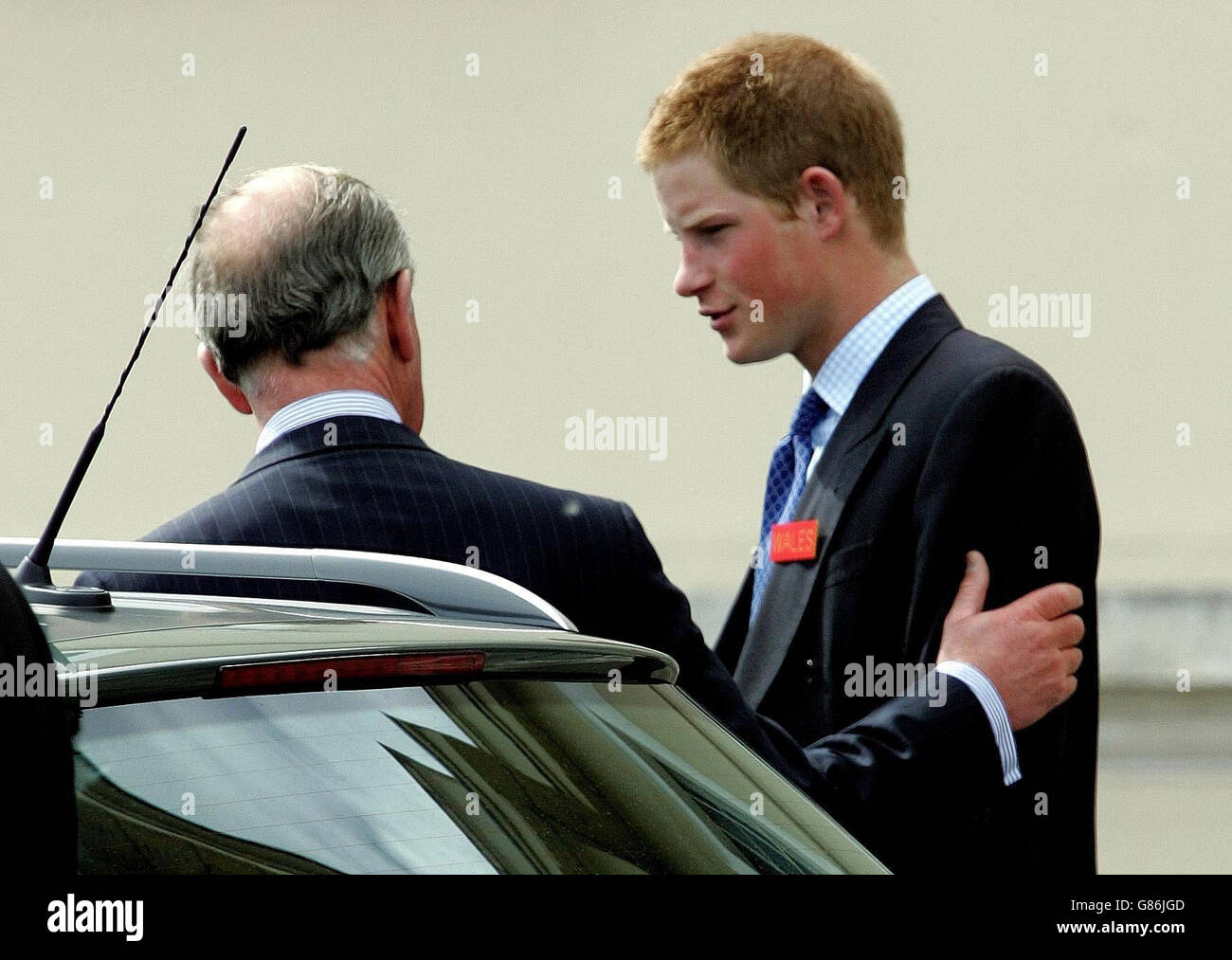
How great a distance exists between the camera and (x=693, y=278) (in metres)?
2.93

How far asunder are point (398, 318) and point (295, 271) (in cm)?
15

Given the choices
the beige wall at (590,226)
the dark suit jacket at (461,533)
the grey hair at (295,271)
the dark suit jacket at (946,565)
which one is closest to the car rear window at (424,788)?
the dark suit jacket at (461,533)

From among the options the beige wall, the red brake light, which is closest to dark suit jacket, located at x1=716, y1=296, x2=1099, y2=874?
the red brake light

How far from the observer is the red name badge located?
8.62ft

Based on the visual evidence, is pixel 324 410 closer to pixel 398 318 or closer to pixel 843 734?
pixel 398 318

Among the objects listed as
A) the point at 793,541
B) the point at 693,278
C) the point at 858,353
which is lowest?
the point at 793,541

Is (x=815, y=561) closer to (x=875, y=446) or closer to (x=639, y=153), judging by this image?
(x=875, y=446)

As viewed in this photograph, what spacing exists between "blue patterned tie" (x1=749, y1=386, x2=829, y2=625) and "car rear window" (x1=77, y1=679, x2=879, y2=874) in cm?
92

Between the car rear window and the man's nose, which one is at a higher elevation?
the man's nose

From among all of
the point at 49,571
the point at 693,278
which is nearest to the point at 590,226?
the point at 693,278

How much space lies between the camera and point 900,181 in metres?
2.93

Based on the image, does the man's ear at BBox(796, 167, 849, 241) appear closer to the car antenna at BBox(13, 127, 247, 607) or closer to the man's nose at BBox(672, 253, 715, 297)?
the man's nose at BBox(672, 253, 715, 297)

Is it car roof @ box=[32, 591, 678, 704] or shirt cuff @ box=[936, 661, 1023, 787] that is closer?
car roof @ box=[32, 591, 678, 704]

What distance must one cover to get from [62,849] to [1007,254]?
6.06m
